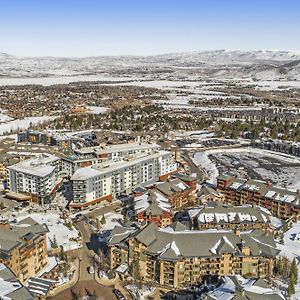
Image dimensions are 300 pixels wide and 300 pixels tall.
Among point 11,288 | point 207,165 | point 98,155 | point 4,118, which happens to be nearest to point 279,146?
point 207,165

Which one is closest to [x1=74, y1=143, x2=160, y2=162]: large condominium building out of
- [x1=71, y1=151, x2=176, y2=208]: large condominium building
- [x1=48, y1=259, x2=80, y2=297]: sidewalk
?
[x1=71, y1=151, x2=176, y2=208]: large condominium building

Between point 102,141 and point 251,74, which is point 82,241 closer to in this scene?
point 102,141

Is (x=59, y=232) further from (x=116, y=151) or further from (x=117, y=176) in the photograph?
(x=116, y=151)

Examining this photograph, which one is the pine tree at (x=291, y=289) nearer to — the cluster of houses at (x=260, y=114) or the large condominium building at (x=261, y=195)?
the large condominium building at (x=261, y=195)

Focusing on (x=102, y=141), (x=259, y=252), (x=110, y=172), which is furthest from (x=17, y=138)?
(x=259, y=252)

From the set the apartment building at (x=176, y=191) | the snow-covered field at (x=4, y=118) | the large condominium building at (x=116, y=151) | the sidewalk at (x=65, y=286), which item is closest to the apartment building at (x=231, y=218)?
the apartment building at (x=176, y=191)
